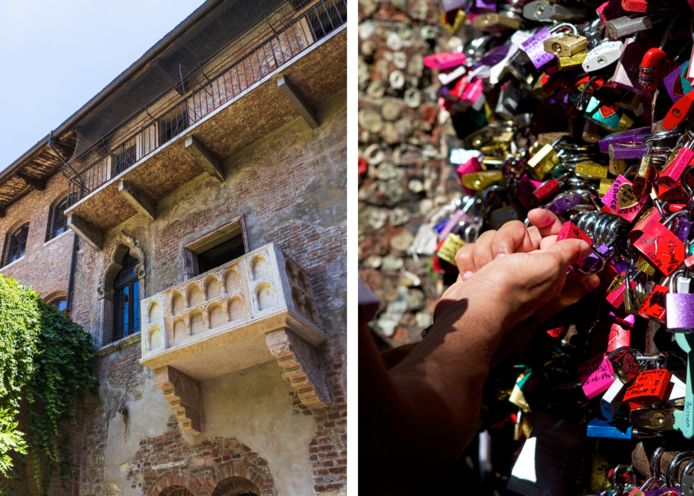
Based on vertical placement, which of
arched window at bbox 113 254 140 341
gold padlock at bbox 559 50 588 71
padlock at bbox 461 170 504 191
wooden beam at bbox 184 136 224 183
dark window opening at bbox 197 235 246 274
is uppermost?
wooden beam at bbox 184 136 224 183

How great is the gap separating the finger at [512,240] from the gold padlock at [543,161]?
4.7 inches

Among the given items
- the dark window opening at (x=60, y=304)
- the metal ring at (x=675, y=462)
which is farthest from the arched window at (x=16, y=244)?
the metal ring at (x=675, y=462)

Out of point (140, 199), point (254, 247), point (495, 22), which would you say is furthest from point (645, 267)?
point (140, 199)

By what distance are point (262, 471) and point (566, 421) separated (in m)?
1.34

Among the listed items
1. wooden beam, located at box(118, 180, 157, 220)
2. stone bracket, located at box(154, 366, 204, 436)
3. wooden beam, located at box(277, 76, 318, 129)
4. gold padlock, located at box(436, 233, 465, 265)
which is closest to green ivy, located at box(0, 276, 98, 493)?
stone bracket, located at box(154, 366, 204, 436)

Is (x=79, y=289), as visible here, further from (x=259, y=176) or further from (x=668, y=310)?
(x=668, y=310)

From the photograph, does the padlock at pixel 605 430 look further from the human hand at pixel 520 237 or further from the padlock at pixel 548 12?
the padlock at pixel 548 12

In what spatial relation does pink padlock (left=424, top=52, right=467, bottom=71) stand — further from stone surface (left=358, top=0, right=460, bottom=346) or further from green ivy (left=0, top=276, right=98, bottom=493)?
green ivy (left=0, top=276, right=98, bottom=493)

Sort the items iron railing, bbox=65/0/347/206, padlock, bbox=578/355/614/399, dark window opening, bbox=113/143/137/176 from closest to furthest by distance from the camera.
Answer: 1. padlock, bbox=578/355/614/399
2. iron railing, bbox=65/0/347/206
3. dark window opening, bbox=113/143/137/176

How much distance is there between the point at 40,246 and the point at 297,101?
1324 mm

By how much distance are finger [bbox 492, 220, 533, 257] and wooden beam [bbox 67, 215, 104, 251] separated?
1982 mm

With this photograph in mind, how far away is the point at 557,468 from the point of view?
0.48 meters

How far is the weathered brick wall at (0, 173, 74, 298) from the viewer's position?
7.29 ft

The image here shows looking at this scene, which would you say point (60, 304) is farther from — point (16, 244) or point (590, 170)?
point (590, 170)
